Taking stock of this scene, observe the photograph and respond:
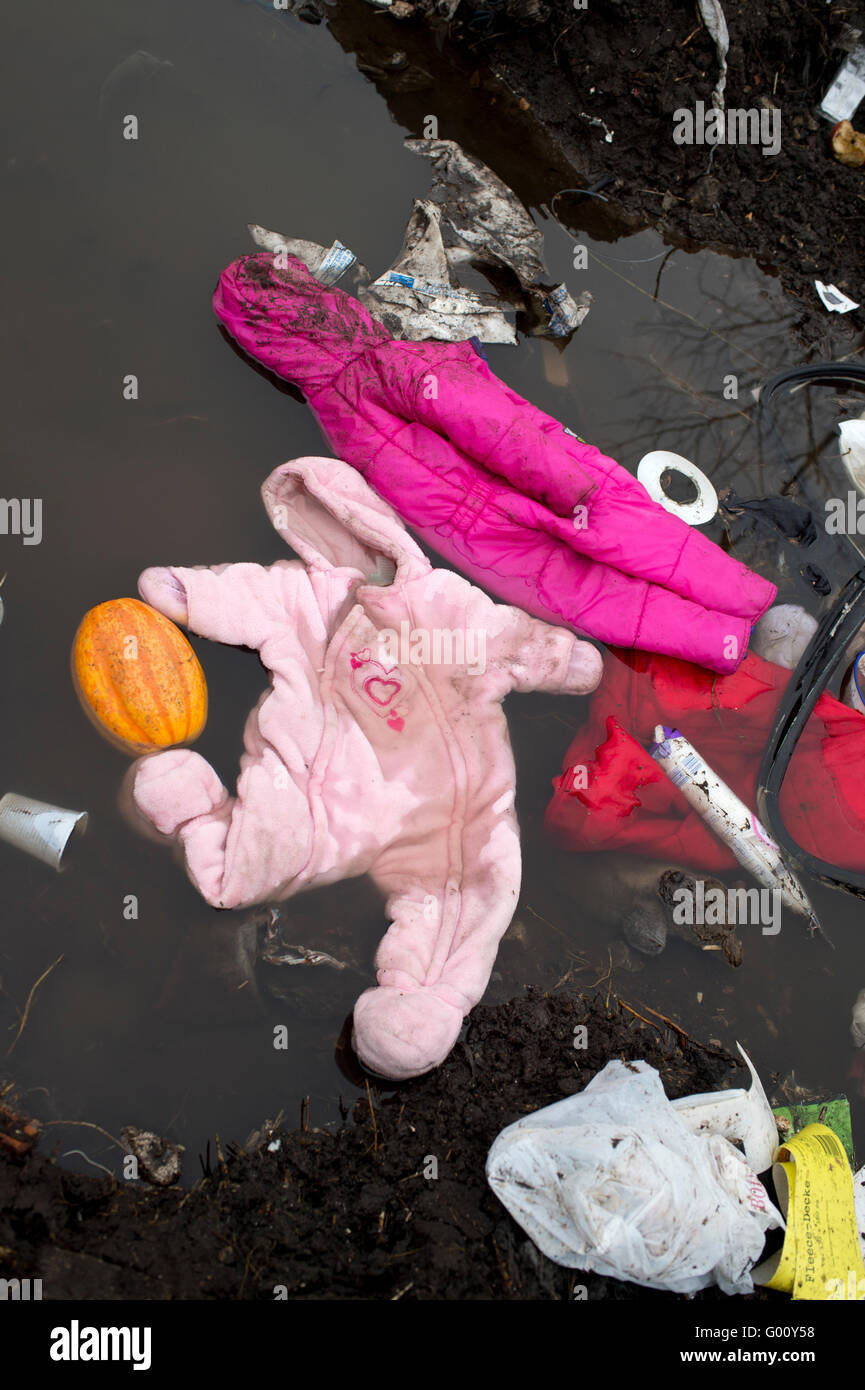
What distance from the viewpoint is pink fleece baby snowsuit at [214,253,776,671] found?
175 inches

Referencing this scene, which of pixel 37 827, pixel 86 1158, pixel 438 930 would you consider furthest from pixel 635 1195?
pixel 37 827

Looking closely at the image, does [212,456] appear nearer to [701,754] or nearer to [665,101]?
[701,754]

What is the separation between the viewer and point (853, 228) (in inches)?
233

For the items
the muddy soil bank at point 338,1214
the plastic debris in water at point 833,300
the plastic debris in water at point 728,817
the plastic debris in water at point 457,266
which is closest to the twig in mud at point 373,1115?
the muddy soil bank at point 338,1214

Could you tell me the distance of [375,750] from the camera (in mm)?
4320

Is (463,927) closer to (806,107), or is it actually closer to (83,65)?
A: (83,65)

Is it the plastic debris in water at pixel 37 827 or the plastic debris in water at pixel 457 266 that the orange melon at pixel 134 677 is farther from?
the plastic debris in water at pixel 457 266

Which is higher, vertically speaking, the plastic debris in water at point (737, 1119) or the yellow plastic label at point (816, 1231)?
the plastic debris in water at point (737, 1119)

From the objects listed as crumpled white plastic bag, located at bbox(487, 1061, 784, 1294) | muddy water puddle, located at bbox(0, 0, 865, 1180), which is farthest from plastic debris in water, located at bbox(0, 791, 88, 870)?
crumpled white plastic bag, located at bbox(487, 1061, 784, 1294)

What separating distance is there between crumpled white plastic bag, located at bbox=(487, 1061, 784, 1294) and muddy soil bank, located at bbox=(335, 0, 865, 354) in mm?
5165

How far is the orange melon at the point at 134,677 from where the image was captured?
3850 millimetres

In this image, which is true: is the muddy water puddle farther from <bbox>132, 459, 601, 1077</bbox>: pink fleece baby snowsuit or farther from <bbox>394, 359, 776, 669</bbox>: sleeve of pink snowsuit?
<bbox>394, 359, 776, 669</bbox>: sleeve of pink snowsuit

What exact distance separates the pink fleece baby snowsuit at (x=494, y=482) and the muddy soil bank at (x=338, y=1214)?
226 cm

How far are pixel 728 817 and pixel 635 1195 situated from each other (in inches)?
74.9
